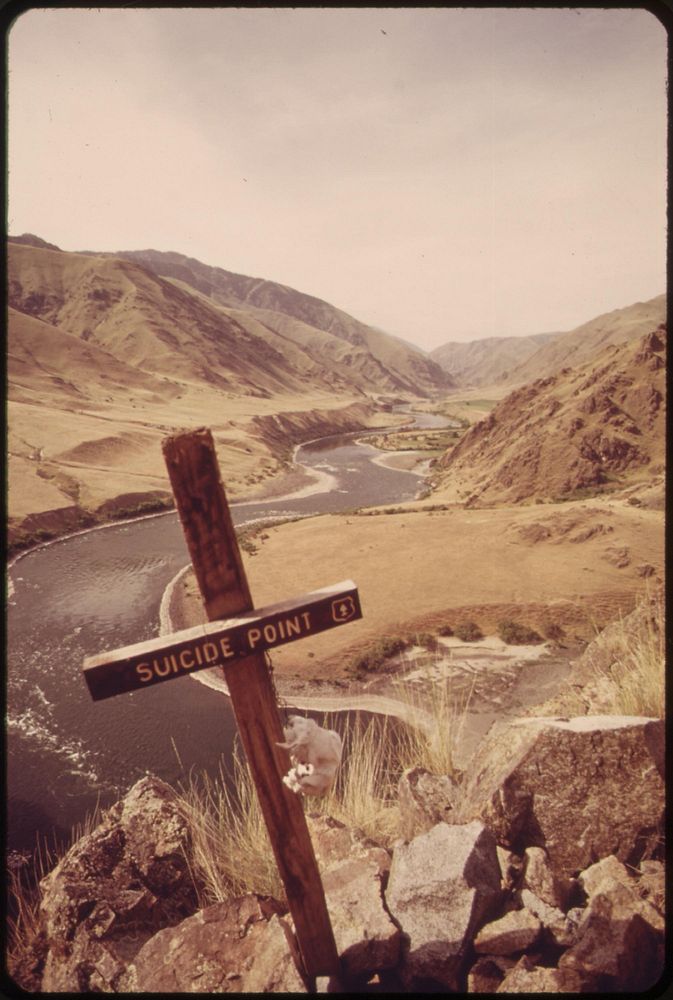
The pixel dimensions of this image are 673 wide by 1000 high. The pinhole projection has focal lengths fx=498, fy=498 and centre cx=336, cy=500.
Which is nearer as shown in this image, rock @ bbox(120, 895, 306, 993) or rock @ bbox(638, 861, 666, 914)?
rock @ bbox(120, 895, 306, 993)

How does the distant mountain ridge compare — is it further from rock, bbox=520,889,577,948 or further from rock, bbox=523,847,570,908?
rock, bbox=520,889,577,948

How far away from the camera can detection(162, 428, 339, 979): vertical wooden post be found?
7.38 ft

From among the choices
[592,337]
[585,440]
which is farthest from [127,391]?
[592,337]

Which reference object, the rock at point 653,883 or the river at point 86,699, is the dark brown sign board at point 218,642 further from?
the river at point 86,699

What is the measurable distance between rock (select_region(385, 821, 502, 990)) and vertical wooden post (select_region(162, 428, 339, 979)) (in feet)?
1.54

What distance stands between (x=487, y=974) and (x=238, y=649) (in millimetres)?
2256

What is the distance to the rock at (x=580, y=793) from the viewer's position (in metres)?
3.17

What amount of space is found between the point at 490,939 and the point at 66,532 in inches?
1354

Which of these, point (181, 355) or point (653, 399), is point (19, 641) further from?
point (181, 355)

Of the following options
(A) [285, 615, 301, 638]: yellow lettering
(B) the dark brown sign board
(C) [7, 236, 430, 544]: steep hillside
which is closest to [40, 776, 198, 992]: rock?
(B) the dark brown sign board

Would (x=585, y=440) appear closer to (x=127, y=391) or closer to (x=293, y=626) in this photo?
(x=293, y=626)

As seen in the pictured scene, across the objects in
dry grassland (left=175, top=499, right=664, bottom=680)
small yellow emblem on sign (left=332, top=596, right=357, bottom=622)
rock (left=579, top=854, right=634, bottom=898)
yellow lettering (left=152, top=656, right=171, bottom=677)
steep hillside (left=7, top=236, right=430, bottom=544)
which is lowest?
dry grassland (left=175, top=499, right=664, bottom=680)

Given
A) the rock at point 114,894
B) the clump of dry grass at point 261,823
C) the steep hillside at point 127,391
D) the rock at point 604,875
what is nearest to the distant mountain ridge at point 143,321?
the steep hillside at point 127,391

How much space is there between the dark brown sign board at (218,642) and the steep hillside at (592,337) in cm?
15864
